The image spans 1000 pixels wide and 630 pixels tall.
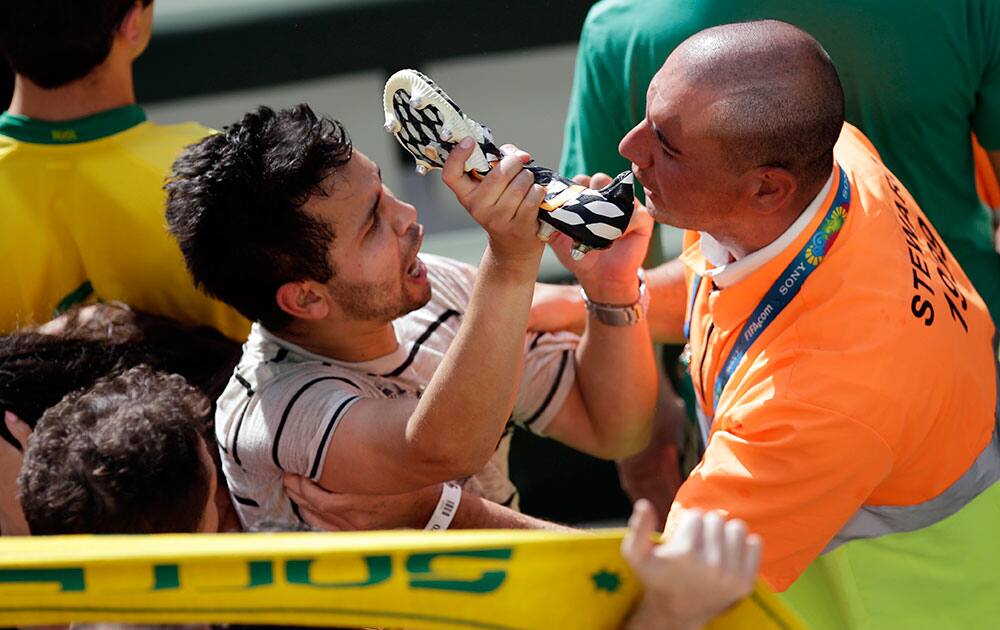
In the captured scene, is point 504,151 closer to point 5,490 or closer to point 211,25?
point 5,490

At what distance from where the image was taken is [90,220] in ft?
7.89

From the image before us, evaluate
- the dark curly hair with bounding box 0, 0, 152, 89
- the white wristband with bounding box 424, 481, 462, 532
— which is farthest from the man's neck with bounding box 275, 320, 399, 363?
the dark curly hair with bounding box 0, 0, 152, 89

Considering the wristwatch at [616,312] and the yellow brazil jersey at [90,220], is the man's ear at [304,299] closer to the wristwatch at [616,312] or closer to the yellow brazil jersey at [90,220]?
the yellow brazil jersey at [90,220]

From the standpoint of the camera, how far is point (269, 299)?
2125mm

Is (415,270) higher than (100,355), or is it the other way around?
(415,270)

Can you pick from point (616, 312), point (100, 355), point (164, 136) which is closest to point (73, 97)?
point (164, 136)

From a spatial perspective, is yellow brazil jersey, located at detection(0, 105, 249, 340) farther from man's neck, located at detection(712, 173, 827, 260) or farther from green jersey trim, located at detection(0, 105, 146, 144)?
man's neck, located at detection(712, 173, 827, 260)

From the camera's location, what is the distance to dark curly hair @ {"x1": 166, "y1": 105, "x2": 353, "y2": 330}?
205 cm

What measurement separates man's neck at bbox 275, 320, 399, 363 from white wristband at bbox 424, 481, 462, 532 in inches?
10.3

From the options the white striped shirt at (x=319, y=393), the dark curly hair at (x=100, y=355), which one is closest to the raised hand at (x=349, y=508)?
the white striped shirt at (x=319, y=393)

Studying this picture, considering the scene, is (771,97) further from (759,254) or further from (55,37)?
(55,37)

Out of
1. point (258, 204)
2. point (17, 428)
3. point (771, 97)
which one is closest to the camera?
point (771, 97)

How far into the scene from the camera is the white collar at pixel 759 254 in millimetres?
1967

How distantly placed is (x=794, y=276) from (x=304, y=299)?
0.76 meters
